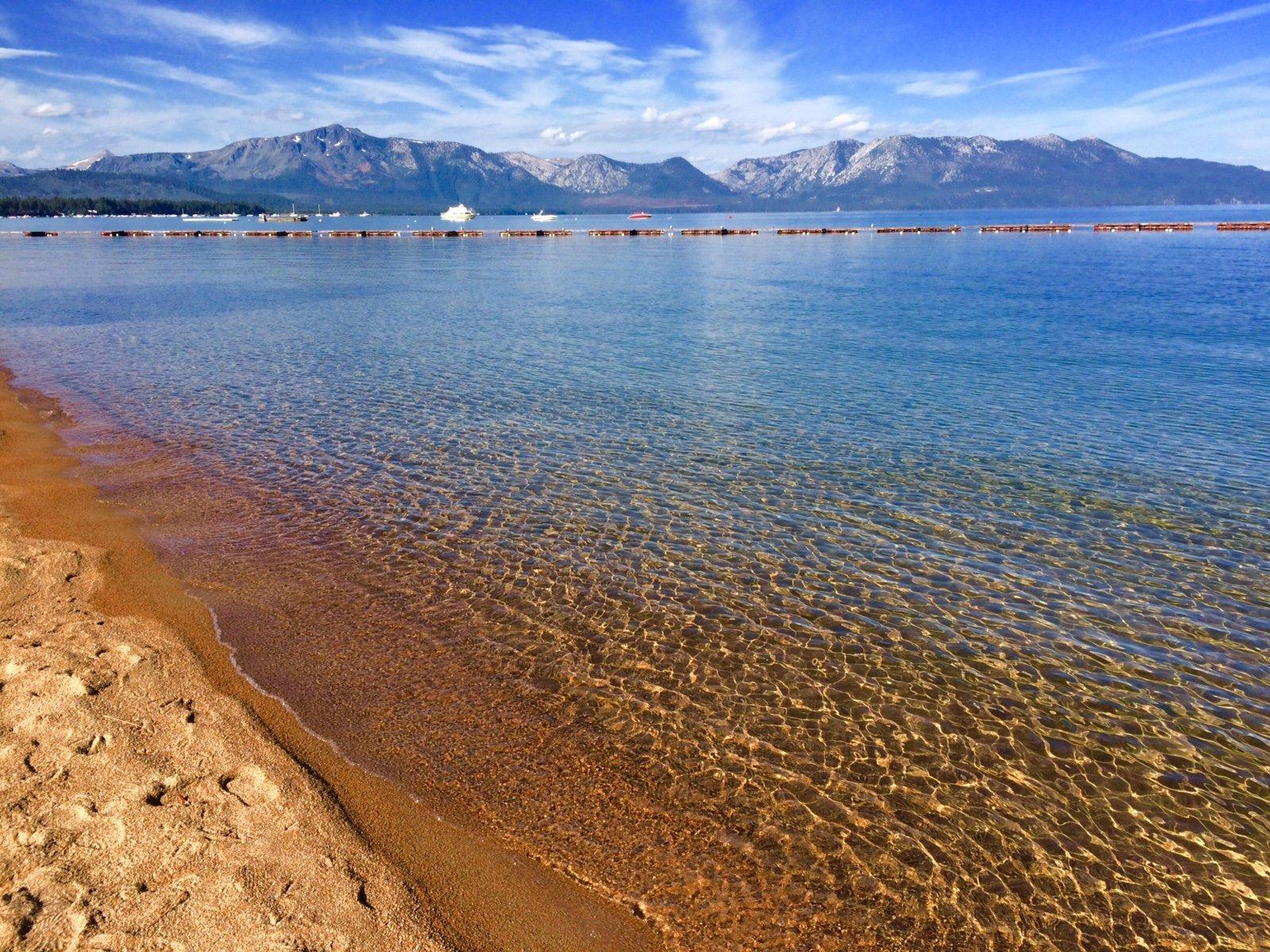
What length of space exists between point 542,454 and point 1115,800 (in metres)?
15.9

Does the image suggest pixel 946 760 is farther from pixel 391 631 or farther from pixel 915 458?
pixel 915 458

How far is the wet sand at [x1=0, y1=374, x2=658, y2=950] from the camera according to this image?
6.53 meters

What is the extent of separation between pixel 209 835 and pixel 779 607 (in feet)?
29.5

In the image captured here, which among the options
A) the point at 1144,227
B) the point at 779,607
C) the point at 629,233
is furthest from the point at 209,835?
the point at 1144,227

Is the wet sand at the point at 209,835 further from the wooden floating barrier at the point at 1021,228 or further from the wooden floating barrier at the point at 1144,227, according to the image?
the wooden floating barrier at the point at 1144,227

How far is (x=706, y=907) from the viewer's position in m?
7.19

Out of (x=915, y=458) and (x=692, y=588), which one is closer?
(x=692, y=588)

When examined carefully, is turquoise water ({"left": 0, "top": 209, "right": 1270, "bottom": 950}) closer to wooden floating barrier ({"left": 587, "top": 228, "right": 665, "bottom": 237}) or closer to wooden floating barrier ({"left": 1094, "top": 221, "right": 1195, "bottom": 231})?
wooden floating barrier ({"left": 587, "top": 228, "right": 665, "bottom": 237})

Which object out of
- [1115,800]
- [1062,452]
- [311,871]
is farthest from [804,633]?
[1062,452]

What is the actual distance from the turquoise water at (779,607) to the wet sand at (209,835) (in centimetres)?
58

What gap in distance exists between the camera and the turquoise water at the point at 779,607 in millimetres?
7875

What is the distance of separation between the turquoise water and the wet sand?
58cm

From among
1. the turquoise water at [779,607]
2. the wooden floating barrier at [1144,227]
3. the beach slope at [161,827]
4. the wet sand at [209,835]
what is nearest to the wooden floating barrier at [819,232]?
the wooden floating barrier at [1144,227]

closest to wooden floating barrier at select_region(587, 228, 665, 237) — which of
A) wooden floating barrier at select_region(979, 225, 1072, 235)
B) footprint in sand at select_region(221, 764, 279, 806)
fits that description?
wooden floating barrier at select_region(979, 225, 1072, 235)
